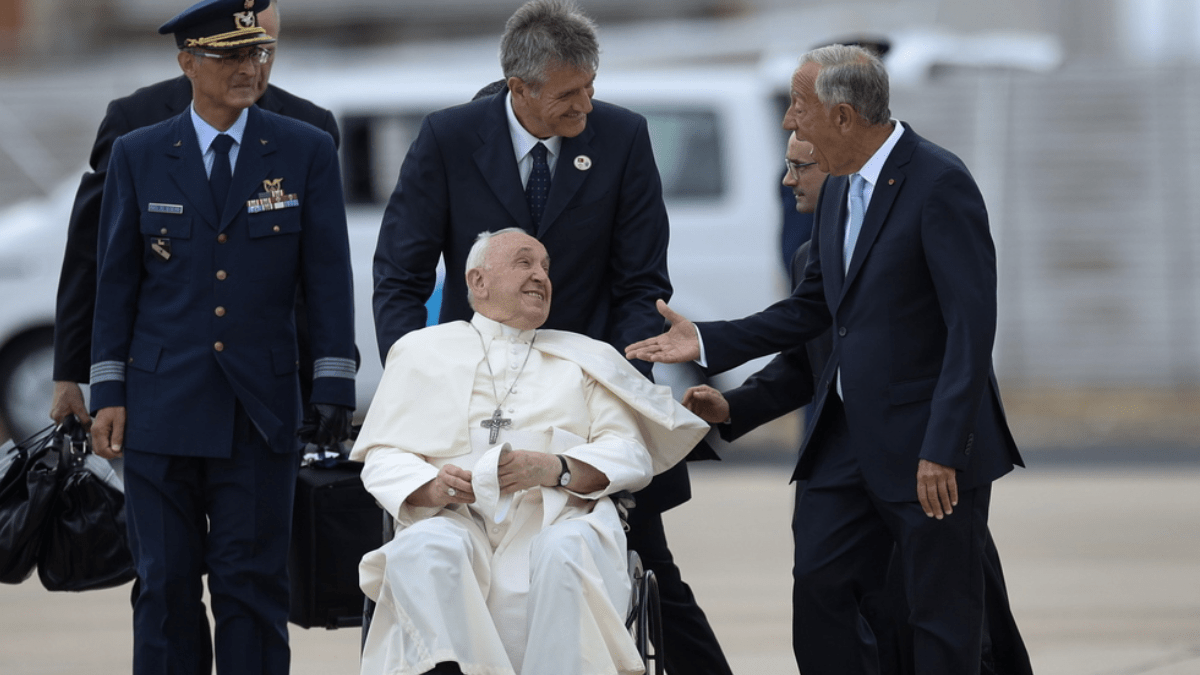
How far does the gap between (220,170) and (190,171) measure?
3.1 inches

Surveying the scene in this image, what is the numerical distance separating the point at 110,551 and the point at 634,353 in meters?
1.53

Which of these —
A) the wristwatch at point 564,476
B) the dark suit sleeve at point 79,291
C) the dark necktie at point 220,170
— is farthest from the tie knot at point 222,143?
the wristwatch at point 564,476

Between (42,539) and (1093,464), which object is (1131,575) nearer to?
(1093,464)

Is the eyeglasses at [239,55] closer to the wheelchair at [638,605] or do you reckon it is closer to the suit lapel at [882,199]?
the wheelchair at [638,605]

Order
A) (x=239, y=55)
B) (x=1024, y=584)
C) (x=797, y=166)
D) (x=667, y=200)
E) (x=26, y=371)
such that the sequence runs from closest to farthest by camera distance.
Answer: (x=239, y=55) → (x=797, y=166) → (x=1024, y=584) → (x=667, y=200) → (x=26, y=371)

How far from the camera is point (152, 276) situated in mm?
4602

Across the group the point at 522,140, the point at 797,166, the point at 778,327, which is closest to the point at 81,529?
the point at 522,140

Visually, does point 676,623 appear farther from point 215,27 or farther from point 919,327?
point 215,27

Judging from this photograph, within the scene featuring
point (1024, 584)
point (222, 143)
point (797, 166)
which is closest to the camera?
point (222, 143)

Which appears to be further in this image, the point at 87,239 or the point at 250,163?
the point at 87,239

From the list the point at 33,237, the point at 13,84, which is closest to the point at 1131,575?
the point at 33,237

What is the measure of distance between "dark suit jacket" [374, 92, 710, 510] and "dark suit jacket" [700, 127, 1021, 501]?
0.55 metres

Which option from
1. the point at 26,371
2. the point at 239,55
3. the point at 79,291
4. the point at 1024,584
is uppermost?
the point at 239,55

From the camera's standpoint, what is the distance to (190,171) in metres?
4.60
